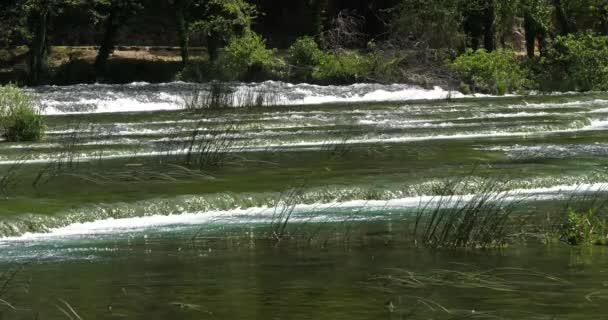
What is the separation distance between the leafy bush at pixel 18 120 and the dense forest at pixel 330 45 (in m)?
22.6

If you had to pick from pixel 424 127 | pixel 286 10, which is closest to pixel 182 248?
pixel 424 127

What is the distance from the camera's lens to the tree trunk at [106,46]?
5234 centimetres

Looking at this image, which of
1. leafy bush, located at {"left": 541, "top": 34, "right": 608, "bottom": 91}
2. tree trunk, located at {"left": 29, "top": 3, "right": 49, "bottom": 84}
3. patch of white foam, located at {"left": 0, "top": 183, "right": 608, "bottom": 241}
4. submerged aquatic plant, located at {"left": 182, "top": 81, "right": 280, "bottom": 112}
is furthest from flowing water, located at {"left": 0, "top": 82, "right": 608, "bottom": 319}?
tree trunk, located at {"left": 29, "top": 3, "right": 49, "bottom": 84}

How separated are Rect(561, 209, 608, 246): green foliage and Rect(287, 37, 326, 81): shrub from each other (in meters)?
37.9

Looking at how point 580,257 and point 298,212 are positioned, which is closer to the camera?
point 580,257

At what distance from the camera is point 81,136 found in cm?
2742

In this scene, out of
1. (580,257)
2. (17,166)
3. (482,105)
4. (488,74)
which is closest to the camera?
(580,257)

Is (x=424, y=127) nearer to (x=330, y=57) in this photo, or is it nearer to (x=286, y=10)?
(x=330, y=57)

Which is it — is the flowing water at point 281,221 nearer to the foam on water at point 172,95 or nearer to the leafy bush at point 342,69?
the foam on water at point 172,95

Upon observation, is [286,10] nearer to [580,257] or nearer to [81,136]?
[81,136]

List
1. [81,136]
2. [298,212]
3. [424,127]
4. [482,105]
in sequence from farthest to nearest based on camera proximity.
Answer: [482,105], [424,127], [81,136], [298,212]

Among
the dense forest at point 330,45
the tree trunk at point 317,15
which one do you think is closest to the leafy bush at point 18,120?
the dense forest at point 330,45

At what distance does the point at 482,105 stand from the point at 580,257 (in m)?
27.1

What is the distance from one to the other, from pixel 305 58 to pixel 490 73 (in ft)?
27.6
